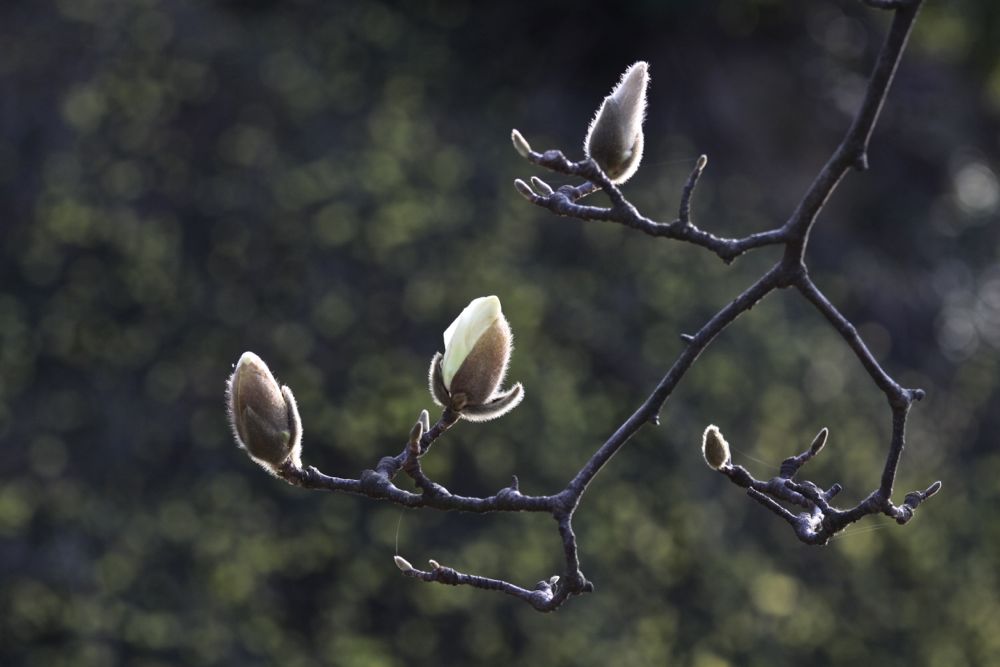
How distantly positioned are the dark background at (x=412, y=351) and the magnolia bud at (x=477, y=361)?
1.79 m

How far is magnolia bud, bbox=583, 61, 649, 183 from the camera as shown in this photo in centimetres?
113

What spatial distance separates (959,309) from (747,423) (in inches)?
49.7

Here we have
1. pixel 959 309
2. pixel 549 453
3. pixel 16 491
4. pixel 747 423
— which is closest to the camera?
pixel 16 491

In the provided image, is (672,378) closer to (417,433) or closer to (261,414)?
(417,433)

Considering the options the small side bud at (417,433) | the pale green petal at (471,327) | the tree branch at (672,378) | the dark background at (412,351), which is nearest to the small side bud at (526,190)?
the tree branch at (672,378)

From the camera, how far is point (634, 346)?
11.7 ft

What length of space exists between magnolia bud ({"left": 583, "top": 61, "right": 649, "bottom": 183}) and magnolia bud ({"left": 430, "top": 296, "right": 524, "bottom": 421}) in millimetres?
172

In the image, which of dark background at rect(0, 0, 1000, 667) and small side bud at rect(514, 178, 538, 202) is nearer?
small side bud at rect(514, 178, 538, 202)

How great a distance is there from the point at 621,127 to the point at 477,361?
26cm

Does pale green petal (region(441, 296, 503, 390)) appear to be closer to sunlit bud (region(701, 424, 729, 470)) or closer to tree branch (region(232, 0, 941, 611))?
tree branch (region(232, 0, 941, 611))

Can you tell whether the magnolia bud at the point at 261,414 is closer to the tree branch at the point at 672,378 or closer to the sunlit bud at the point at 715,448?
the tree branch at the point at 672,378

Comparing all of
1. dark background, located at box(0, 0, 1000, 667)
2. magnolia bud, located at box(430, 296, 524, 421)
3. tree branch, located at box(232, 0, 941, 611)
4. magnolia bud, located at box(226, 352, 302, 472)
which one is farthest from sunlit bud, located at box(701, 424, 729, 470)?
dark background, located at box(0, 0, 1000, 667)

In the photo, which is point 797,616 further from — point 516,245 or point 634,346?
point 516,245

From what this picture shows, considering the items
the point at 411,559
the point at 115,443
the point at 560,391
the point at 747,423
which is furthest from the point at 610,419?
the point at 115,443
